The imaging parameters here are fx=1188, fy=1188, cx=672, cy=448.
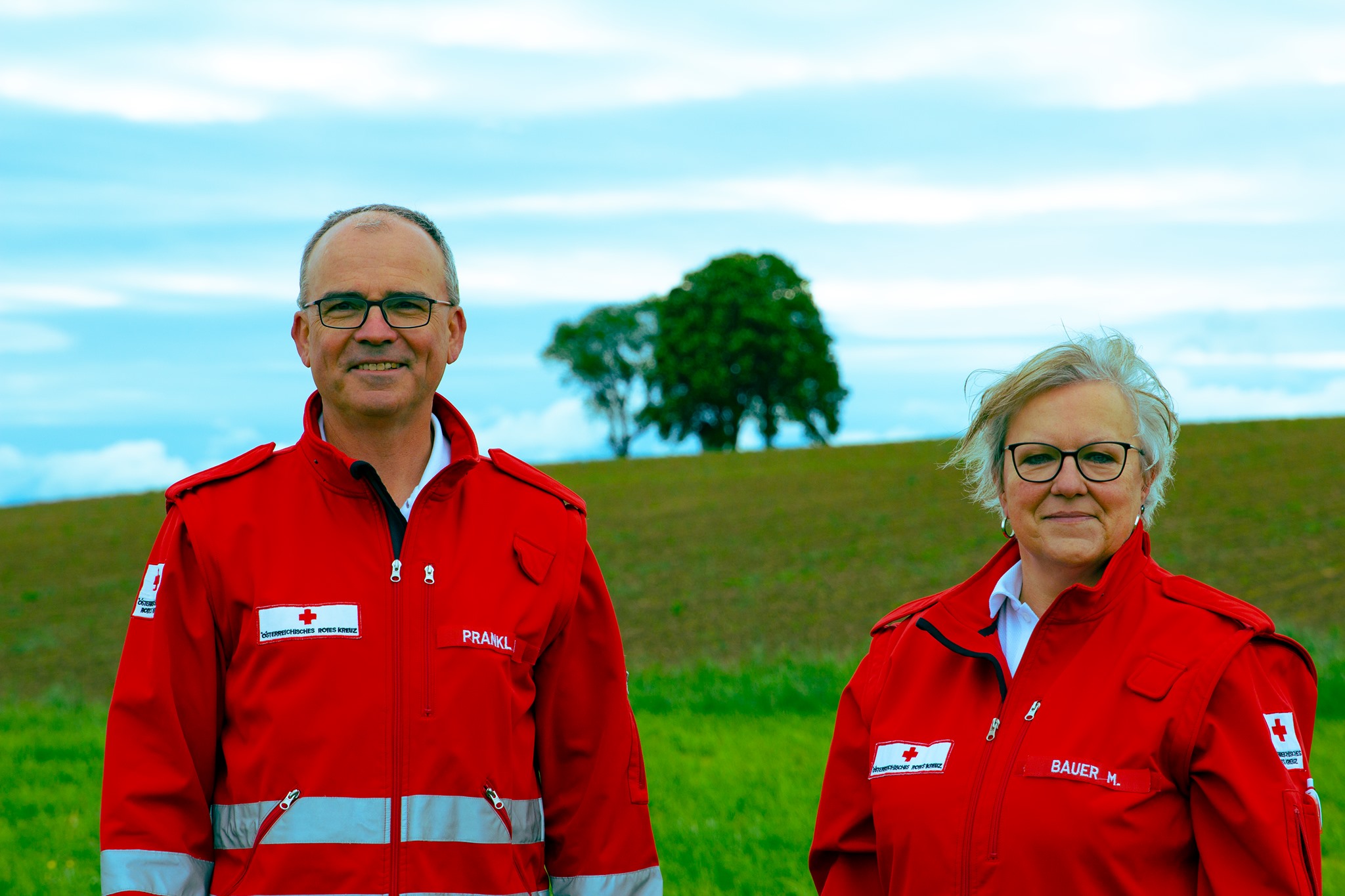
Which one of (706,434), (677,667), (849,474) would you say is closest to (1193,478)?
(849,474)

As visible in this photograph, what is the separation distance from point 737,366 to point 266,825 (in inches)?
1805

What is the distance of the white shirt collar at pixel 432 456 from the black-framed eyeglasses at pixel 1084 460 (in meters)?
1.49

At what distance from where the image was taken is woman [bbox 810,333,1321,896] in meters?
2.56

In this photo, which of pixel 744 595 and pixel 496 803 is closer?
pixel 496 803

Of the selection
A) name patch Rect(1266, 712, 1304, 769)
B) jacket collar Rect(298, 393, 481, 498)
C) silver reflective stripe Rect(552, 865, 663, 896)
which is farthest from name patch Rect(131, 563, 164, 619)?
name patch Rect(1266, 712, 1304, 769)

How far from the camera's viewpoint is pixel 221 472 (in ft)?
10.1

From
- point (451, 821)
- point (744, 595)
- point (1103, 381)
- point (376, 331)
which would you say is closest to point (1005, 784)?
point (1103, 381)

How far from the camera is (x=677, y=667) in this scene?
42.1 ft

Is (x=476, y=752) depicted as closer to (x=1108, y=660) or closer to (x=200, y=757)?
(x=200, y=757)

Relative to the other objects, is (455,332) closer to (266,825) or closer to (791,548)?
(266,825)

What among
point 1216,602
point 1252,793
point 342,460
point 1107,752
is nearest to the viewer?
point 1252,793

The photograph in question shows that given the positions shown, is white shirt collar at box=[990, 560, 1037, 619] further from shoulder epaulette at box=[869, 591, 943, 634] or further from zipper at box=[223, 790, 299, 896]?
zipper at box=[223, 790, 299, 896]

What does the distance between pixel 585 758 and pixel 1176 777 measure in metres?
1.45

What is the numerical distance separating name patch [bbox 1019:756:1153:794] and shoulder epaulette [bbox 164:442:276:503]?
205 cm
